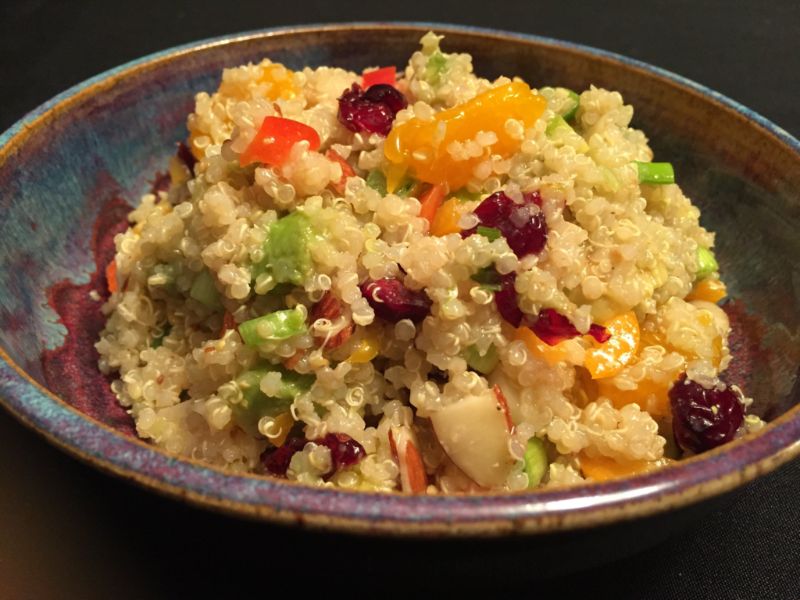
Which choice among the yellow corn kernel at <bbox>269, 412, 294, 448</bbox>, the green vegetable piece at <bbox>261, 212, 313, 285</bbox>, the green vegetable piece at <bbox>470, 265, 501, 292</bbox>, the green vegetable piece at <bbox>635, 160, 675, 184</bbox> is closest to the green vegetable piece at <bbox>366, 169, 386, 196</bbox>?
the green vegetable piece at <bbox>261, 212, 313, 285</bbox>

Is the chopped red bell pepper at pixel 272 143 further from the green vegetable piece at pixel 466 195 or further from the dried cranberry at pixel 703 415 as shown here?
the dried cranberry at pixel 703 415

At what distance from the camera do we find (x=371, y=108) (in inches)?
73.7

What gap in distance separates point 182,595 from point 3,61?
144 inches

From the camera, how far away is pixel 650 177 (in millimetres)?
1916

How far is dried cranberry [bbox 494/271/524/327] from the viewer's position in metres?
1.54

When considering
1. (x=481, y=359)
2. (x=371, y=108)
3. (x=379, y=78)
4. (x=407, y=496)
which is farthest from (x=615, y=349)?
(x=379, y=78)

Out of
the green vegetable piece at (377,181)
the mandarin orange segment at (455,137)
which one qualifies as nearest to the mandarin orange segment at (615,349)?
the mandarin orange segment at (455,137)

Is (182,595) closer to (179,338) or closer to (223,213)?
(179,338)

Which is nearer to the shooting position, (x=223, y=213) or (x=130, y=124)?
(x=223, y=213)

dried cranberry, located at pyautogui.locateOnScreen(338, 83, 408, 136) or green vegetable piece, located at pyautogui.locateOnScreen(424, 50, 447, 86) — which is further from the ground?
green vegetable piece, located at pyautogui.locateOnScreen(424, 50, 447, 86)

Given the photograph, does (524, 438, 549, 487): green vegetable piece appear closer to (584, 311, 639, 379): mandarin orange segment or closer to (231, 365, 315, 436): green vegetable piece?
(584, 311, 639, 379): mandarin orange segment

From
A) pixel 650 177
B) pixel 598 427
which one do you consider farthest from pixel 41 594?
pixel 650 177

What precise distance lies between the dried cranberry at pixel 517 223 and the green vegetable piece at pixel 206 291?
0.63 meters

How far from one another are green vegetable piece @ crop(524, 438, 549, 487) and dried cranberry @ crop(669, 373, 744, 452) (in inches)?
11.8
